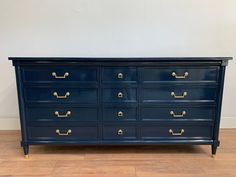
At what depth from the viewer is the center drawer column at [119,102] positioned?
1.82m

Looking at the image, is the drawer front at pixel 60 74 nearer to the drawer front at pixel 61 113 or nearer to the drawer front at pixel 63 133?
the drawer front at pixel 61 113

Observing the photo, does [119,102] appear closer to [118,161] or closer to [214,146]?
[118,161]

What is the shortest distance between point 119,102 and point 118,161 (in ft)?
1.74

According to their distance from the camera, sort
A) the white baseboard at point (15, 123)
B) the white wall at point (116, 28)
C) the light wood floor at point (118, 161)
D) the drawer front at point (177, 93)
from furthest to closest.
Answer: the white baseboard at point (15, 123)
the white wall at point (116, 28)
the drawer front at point (177, 93)
the light wood floor at point (118, 161)

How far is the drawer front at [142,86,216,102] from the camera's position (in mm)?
1841

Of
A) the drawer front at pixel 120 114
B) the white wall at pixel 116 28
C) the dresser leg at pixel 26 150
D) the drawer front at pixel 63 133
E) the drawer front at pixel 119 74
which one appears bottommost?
the dresser leg at pixel 26 150

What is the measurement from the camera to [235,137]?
2.36 meters

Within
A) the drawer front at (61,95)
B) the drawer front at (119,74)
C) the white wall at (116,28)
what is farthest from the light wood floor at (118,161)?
the white wall at (116,28)

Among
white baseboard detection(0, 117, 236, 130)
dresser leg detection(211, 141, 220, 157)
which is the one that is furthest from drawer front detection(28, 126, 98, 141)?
dresser leg detection(211, 141, 220, 157)

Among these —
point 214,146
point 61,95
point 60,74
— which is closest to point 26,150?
point 61,95

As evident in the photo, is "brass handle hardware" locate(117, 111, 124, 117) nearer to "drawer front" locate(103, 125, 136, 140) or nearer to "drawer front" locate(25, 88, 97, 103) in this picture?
"drawer front" locate(103, 125, 136, 140)

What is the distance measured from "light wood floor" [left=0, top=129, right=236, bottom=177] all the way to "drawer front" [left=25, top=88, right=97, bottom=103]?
544 mm

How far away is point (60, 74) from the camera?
181cm

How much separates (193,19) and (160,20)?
0.37 meters
